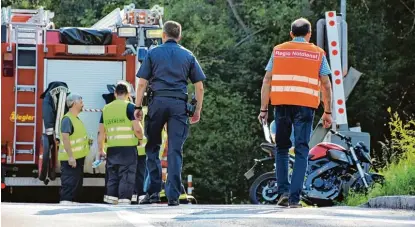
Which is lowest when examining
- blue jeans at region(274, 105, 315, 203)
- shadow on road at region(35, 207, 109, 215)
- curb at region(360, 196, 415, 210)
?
shadow on road at region(35, 207, 109, 215)

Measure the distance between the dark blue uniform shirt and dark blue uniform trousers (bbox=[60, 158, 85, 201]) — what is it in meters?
3.94

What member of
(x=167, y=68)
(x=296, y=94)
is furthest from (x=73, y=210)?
(x=296, y=94)

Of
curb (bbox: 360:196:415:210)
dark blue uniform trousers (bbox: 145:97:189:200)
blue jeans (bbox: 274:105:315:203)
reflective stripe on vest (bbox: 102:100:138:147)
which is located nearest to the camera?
blue jeans (bbox: 274:105:315:203)

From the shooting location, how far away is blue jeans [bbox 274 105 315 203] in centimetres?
1202

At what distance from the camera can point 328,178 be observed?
15281 millimetres

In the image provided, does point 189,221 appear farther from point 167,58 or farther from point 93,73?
point 93,73

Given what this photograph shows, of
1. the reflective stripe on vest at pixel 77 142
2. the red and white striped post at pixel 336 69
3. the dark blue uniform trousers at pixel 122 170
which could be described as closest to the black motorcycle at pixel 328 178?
the dark blue uniform trousers at pixel 122 170

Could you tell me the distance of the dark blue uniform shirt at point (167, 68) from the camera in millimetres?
12500

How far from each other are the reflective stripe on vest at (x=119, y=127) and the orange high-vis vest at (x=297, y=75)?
320 cm

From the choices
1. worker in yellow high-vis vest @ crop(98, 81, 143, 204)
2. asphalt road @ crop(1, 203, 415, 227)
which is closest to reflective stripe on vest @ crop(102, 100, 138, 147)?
worker in yellow high-vis vest @ crop(98, 81, 143, 204)

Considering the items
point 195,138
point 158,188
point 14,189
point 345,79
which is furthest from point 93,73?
point 195,138

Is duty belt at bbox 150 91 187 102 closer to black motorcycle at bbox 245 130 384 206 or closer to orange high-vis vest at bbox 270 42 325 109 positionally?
orange high-vis vest at bbox 270 42 325 109

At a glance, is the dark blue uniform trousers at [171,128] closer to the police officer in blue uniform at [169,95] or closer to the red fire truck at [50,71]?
the police officer in blue uniform at [169,95]

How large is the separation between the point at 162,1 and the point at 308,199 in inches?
863
